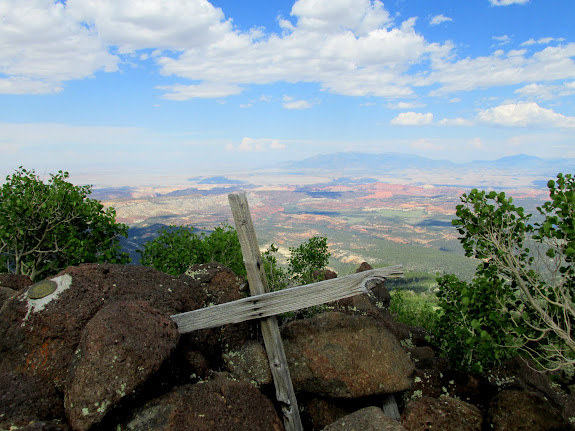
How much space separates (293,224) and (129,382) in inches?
6744

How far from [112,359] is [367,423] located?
14.3 feet

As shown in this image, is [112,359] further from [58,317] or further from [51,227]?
[51,227]

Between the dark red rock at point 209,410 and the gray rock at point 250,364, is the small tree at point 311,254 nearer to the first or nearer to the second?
the gray rock at point 250,364

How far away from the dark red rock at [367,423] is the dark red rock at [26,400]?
447 cm

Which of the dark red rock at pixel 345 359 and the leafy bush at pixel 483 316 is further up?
the leafy bush at pixel 483 316

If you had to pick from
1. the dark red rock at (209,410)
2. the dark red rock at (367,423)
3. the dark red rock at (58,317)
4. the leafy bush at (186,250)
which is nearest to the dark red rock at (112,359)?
the dark red rock at (209,410)

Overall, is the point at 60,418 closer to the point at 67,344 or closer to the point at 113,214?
the point at 67,344

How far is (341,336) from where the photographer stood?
7906 millimetres

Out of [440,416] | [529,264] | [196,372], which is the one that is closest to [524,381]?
[440,416]

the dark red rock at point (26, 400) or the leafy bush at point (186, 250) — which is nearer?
the dark red rock at point (26, 400)

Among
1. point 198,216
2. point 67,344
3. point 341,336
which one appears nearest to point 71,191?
point 67,344

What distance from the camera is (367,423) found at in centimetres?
658

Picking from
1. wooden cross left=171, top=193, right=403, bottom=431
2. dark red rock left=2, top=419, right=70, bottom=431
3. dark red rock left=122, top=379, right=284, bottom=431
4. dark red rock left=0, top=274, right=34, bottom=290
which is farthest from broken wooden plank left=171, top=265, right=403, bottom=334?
dark red rock left=0, top=274, right=34, bottom=290

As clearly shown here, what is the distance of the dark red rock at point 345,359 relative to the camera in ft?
24.4
